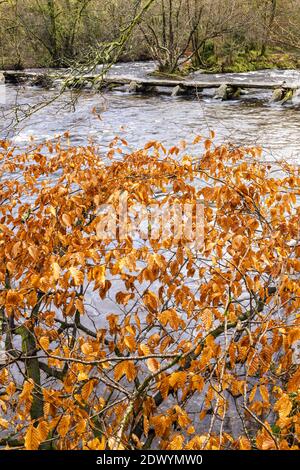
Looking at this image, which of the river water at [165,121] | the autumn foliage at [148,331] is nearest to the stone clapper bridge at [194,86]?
the river water at [165,121]

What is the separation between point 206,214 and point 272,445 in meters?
2.54

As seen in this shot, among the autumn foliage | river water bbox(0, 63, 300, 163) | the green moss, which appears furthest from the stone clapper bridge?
the autumn foliage

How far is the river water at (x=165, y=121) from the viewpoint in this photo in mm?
13242

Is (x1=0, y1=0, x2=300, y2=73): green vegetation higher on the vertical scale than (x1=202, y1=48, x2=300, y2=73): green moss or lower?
higher

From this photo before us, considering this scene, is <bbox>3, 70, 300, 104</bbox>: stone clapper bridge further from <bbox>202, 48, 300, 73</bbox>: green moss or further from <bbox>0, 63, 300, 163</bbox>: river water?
<bbox>202, 48, 300, 73</bbox>: green moss

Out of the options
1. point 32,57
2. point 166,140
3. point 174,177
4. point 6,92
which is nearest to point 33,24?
point 32,57

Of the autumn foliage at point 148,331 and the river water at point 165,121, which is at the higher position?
the river water at point 165,121

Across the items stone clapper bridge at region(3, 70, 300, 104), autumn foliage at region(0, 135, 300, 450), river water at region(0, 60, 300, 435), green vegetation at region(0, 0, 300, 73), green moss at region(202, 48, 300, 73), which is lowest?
autumn foliage at region(0, 135, 300, 450)

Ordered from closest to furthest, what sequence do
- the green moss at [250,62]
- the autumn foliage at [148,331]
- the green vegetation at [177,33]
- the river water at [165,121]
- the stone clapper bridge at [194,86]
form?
1. the autumn foliage at [148,331]
2. the river water at [165,121]
3. the stone clapper bridge at [194,86]
4. the green vegetation at [177,33]
5. the green moss at [250,62]

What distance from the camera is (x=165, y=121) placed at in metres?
15.7

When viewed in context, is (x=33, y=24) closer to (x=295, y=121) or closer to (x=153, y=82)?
(x=153, y=82)

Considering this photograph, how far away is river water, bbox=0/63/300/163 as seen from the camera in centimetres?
1324

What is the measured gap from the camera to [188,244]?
4.00 metres

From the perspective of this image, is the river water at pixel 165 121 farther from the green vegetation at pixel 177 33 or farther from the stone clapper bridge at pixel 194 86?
the green vegetation at pixel 177 33
